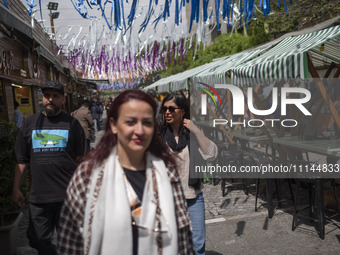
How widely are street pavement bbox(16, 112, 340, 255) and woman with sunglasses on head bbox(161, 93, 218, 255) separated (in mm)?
1433

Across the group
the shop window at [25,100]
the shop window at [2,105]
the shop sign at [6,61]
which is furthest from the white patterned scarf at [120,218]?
the shop window at [25,100]

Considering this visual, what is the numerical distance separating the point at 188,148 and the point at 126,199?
4.85 ft

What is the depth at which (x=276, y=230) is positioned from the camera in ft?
15.8

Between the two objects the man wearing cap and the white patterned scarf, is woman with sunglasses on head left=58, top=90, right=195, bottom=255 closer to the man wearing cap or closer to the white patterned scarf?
the white patterned scarf

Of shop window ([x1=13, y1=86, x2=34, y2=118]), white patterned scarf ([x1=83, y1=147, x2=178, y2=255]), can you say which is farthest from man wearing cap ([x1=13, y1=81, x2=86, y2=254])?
shop window ([x1=13, y1=86, x2=34, y2=118])

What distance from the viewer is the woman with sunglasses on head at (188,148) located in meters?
3.01

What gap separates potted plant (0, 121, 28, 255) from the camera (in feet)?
12.7

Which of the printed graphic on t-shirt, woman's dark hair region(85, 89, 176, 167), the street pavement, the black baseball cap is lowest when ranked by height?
the street pavement

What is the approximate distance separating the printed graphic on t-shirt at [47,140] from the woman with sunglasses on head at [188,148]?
106 centimetres

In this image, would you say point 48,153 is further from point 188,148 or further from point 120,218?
point 120,218

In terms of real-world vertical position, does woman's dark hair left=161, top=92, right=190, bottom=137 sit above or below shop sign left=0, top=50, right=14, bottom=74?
below

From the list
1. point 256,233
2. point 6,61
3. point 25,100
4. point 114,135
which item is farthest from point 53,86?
point 25,100

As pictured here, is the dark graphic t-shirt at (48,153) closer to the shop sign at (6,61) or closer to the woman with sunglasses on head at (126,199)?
the woman with sunglasses on head at (126,199)

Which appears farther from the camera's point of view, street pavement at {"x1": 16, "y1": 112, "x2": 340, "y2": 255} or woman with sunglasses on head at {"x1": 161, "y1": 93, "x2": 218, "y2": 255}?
street pavement at {"x1": 16, "y1": 112, "x2": 340, "y2": 255}
